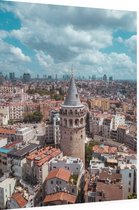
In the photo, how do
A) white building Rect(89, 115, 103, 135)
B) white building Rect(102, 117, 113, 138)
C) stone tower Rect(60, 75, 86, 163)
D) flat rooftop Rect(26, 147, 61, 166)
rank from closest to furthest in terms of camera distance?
flat rooftop Rect(26, 147, 61, 166) → stone tower Rect(60, 75, 86, 163) → white building Rect(89, 115, 103, 135) → white building Rect(102, 117, 113, 138)

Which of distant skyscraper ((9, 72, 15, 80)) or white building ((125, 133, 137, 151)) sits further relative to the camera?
white building ((125, 133, 137, 151))

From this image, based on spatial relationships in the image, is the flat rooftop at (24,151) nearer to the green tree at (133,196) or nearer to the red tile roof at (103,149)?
the red tile roof at (103,149)

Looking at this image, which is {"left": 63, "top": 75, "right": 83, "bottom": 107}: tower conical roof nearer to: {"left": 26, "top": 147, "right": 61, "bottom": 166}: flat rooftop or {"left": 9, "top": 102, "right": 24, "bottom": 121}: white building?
{"left": 26, "top": 147, "right": 61, "bottom": 166}: flat rooftop

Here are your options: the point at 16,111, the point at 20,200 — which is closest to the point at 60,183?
the point at 20,200

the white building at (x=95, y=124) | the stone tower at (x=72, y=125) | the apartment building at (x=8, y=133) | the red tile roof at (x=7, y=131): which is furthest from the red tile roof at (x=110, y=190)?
the red tile roof at (x=7, y=131)

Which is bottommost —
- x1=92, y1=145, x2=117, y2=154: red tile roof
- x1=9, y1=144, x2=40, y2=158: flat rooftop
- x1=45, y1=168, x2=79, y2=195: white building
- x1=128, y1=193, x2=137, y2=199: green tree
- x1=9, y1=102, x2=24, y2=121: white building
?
x1=128, y1=193, x2=137, y2=199: green tree

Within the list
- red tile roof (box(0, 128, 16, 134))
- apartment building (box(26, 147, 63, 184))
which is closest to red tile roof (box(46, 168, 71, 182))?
apartment building (box(26, 147, 63, 184))

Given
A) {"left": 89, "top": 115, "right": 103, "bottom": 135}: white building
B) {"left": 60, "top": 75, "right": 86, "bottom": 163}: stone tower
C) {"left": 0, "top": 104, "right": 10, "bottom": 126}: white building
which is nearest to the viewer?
{"left": 60, "top": 75, "right": 86, "bottom": 163}: stone tower
